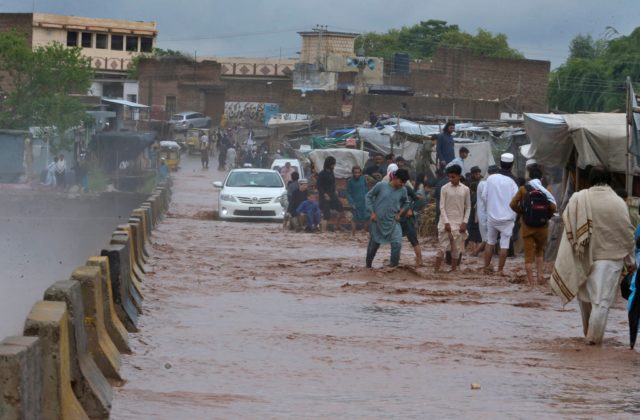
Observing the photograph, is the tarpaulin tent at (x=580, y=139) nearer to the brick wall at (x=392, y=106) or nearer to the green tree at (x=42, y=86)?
the green tree at (x=42, y=86)

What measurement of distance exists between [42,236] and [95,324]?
69.3 ft

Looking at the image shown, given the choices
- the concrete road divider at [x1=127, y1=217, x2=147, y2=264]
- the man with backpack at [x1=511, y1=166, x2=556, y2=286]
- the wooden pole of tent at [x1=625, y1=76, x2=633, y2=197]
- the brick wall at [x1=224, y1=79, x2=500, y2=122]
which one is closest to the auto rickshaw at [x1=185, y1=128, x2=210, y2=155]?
the brick wall at [x1=224, y1=79, x2=500, y2=122]

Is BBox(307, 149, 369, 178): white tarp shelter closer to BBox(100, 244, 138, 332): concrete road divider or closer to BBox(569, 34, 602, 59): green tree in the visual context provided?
BBox(100, 244, 138, 332): concrete road divider

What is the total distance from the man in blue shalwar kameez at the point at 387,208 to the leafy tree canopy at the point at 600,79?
138 feet

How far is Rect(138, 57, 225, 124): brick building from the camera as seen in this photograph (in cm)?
8262

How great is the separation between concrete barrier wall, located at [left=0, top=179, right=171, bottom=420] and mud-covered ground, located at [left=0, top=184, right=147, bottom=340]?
1.66m

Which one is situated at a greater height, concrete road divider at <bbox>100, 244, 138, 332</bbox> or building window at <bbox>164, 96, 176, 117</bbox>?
building window at <bbox>164, 96, 176, 117</bbox>

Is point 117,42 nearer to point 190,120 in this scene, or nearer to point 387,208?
point 190,120

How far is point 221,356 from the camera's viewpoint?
10727mm

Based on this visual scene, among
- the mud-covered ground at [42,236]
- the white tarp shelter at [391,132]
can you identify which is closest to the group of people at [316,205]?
the mud-covered ground at [42,236]

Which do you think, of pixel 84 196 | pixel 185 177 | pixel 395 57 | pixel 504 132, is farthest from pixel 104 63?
pixel 504 132

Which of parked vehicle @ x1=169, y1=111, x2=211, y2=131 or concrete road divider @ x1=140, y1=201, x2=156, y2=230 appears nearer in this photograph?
concrete road divider @ x1=140, y1=201, x2=156, y2=230

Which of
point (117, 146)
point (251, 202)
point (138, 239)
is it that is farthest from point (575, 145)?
point (117, 146)

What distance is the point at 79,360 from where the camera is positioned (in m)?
7.83
